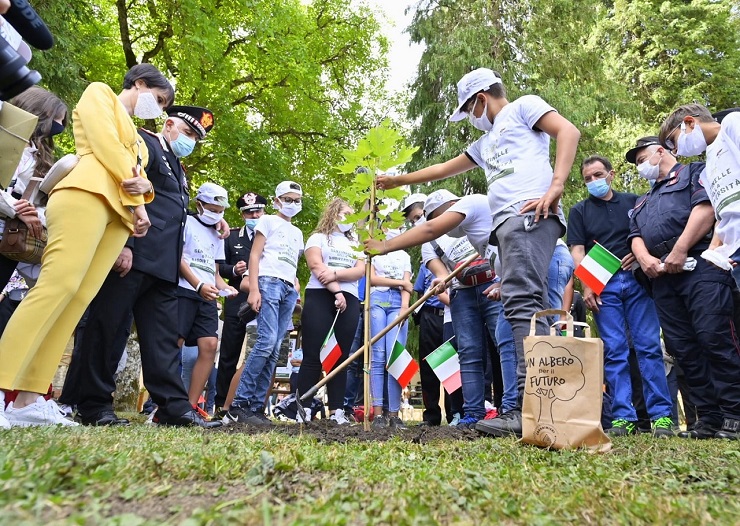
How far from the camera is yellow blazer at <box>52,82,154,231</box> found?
144 inches

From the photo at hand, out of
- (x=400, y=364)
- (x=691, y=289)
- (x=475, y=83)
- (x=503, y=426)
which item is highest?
(x=475, y=83)

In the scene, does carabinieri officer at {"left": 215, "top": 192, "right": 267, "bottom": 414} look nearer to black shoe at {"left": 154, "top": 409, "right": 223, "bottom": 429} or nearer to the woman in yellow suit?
black shoe at {"left": 154, "top": 409, "right": 223, "bottom": 429}

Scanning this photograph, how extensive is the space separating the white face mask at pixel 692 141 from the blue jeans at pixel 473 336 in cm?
182

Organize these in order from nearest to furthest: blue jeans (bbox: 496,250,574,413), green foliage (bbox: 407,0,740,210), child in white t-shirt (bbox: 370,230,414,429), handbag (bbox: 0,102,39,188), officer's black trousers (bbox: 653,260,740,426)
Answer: handbag (bbox: 0,102,39,188), officer's black trousers (bbox: 653,260,740,426), blue jeans (bbox: 496,250,574,413), child in white t-shirt (bbox: 370,230,414,429), green foliage (bbox: 407,0,740,210)

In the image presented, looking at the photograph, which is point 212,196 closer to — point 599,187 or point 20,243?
point 20,243

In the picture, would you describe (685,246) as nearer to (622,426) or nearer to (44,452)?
(622,426)

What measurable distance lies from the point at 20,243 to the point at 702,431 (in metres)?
4.60

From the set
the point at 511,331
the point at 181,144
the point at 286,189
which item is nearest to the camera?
the point at 511,331

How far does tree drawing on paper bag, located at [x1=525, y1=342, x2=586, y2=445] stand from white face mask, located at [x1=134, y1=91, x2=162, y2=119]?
9.87 ft

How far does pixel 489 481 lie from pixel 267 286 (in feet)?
13.8

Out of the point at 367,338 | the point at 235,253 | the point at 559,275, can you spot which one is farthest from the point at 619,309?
the point at 235,253

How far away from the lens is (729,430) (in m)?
4.16

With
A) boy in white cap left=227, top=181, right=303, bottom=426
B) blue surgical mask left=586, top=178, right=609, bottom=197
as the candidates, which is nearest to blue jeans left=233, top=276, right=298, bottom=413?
boy in white cap left=227, top=181, right=303, bottom=426

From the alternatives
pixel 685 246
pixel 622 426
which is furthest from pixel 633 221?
pixel 622 426
